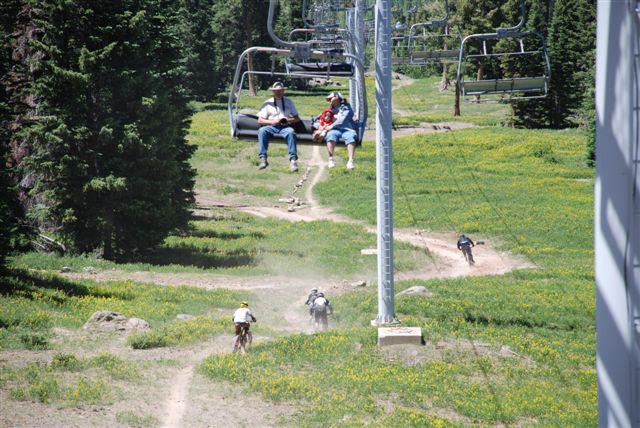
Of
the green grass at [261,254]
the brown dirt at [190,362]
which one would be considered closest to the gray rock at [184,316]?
the brown dirt at [190,362]

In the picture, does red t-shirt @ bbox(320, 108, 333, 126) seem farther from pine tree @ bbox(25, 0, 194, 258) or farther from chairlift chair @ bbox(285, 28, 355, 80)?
pine tree @ bbox(25, 0, 194, 258)

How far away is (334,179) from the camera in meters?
57.0

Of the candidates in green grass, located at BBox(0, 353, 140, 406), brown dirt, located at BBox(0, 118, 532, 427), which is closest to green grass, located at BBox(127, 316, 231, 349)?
brown dirt, located at BBox(0, 118, 532, 427)

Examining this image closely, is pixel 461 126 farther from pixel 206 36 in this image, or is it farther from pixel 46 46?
pixel 46 46

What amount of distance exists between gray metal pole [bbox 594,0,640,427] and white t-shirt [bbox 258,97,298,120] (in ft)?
47.5

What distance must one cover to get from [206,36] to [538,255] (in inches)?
2830

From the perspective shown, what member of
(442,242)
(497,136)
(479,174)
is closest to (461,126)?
(497,136)

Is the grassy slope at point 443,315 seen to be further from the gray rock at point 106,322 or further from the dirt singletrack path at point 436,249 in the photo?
the dirt singletrack path at point 436,249

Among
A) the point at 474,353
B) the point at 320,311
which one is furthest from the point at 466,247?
the point at 474,353

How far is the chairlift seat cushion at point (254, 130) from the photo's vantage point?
21.0 meters

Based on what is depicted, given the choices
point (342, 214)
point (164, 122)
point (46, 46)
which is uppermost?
point (46, 46)

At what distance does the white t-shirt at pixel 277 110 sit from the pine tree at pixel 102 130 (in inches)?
522

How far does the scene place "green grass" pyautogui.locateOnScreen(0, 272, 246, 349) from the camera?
21.9m

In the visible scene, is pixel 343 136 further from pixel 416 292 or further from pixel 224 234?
pixel 224 234
